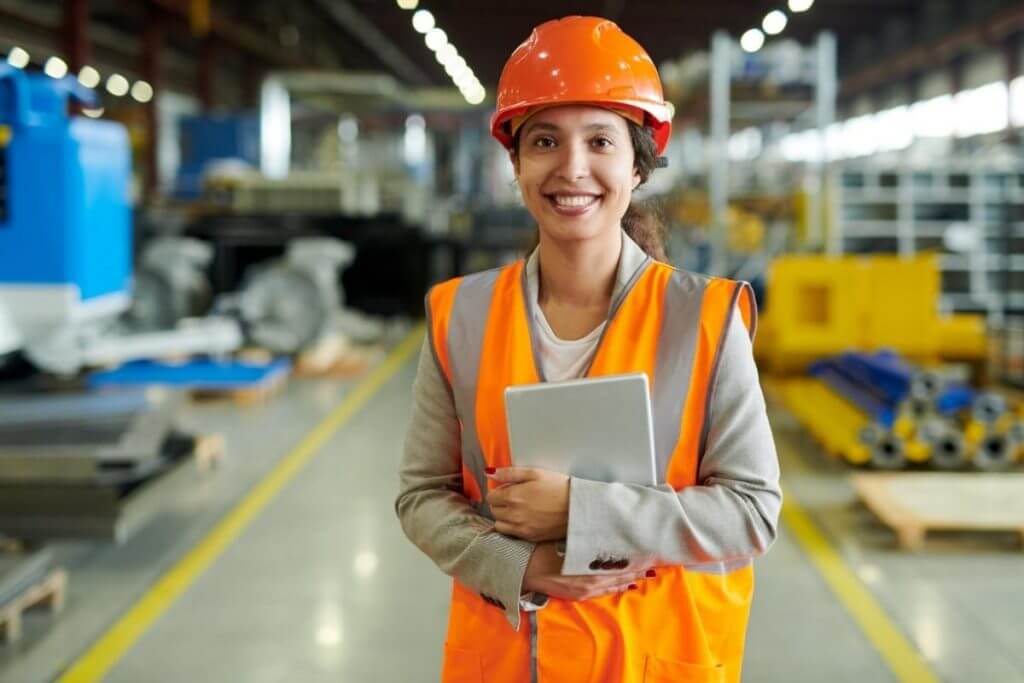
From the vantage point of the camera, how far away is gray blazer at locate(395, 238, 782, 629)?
1.41 meters

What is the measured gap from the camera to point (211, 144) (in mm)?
16156

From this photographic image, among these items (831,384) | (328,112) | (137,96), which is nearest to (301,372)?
(831,384)

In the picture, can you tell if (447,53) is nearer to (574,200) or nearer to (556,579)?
(574,200)

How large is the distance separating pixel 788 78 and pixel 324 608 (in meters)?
8.50

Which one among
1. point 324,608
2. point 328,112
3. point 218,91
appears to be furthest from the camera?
point 218,91

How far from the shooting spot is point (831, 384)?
24.3 feet

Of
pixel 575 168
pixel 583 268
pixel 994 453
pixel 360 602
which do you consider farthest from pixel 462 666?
pixel 994 453

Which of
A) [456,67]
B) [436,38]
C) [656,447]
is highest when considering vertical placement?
[436,38]

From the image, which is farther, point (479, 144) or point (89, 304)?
point (479, 144)

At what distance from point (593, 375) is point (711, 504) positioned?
0.82 feet

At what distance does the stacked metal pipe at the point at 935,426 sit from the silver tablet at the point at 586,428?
4578mm

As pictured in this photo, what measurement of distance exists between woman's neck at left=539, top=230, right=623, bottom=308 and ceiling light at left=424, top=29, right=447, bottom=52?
49.4 feet

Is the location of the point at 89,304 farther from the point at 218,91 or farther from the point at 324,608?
the point at 218,91

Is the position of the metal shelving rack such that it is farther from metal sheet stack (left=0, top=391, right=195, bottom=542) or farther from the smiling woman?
the smiling woman
